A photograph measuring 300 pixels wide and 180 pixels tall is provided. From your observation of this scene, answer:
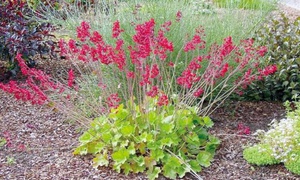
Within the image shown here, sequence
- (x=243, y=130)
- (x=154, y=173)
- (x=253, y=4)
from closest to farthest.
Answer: (x=154, y=173) → (x=243, y=130) → (x=253, y=4)

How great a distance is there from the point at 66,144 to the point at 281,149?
165 centimetres

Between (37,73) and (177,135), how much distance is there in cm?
111

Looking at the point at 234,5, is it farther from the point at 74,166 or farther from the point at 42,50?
the point at 74,166

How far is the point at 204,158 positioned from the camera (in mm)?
3598

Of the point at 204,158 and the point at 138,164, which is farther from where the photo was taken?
the point at 204,158

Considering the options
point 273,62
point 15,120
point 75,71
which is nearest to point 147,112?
point 15,120

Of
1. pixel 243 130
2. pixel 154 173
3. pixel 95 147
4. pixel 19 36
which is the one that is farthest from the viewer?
pixel 19 36

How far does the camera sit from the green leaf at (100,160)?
3.53 meters

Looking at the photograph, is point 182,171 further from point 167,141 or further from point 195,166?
point 167,141

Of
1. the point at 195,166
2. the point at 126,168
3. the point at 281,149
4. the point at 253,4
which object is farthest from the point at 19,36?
the point at 281,149

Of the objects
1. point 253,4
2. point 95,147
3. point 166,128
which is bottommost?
point 95,147

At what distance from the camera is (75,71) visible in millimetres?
5809

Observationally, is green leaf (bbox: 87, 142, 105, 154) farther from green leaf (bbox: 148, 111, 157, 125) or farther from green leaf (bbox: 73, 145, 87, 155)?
green leaf (bbox: 148, 111, 157, 125)

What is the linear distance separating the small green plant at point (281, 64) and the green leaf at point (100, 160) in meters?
1.90
